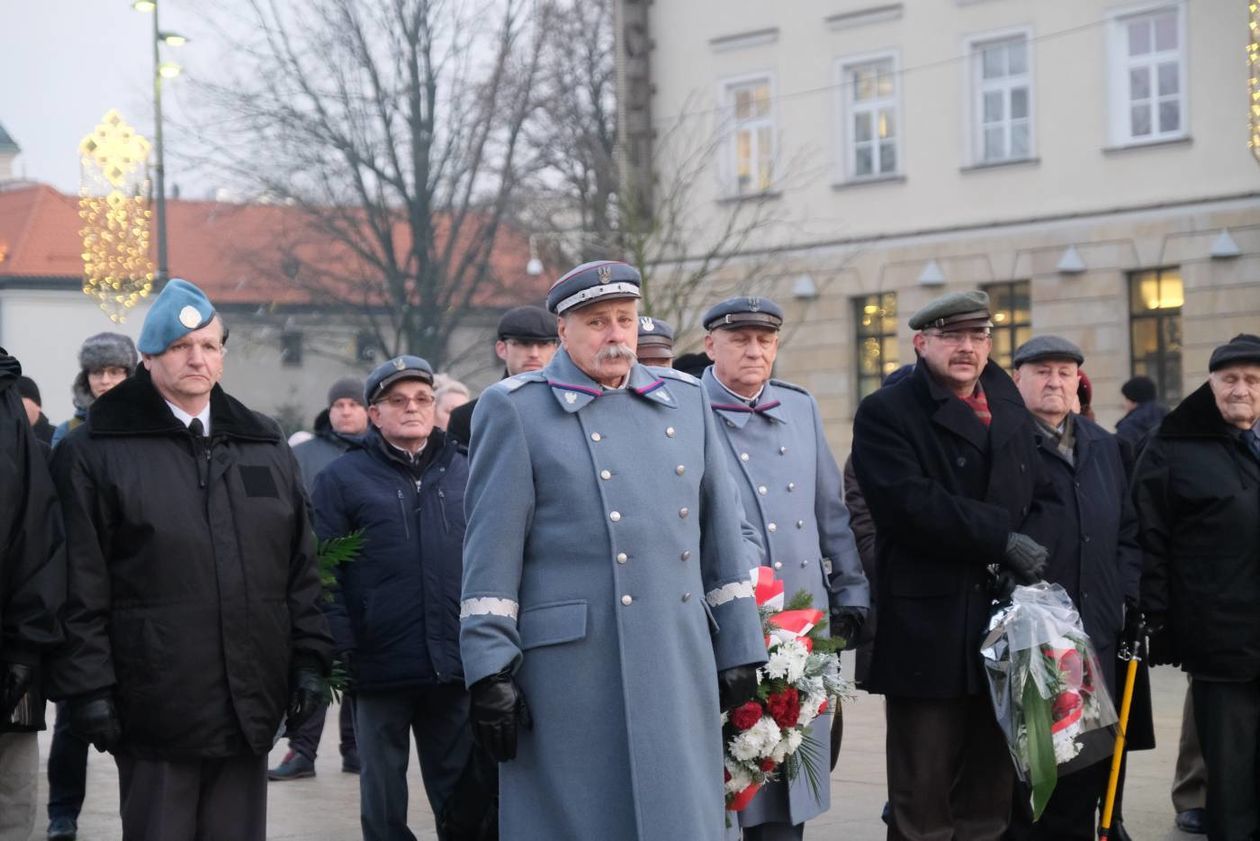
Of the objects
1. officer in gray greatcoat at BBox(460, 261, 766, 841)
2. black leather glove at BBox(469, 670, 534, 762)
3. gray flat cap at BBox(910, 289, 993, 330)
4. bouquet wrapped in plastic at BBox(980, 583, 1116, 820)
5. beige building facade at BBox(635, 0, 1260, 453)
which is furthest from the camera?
beige building facade at BBox(635, 0, 1260, 453)

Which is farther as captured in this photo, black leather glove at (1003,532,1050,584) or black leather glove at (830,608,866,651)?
black leather glove at (830,608,866,651)

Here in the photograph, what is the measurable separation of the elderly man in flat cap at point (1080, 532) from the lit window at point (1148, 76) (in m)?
18.8

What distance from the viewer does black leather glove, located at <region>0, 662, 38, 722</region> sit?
565 centimetres

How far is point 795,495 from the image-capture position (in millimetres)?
7379

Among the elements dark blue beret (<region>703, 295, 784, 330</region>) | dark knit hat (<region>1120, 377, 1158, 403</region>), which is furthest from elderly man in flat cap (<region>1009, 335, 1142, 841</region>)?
dark knit hat (<region>1120, 377, 1158, 403</region>)

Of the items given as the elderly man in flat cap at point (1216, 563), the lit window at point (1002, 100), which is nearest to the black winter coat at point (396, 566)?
the elderly man in flat cap at point (1216, 563)

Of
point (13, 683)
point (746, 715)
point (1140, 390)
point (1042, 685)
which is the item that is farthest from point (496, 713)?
point (1140, 390)

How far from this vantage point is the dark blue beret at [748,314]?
24.1 feet

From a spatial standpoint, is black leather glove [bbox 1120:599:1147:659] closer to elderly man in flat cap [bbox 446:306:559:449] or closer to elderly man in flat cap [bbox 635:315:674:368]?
elderly man in flat cap [bbox 635:315:674:368]

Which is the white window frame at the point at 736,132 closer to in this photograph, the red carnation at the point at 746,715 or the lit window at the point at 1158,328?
the lit window at the point at 1158,328

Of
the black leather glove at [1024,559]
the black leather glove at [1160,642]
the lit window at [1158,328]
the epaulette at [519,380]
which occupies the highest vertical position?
the lit window at [1158,328]

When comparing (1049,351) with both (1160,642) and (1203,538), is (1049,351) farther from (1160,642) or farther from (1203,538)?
(1160,642)

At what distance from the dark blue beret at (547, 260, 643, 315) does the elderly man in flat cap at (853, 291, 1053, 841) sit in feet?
6.09

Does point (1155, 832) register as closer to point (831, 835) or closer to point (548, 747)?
point (831, 835)
